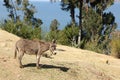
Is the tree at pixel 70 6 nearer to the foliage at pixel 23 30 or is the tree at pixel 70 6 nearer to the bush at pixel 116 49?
the foliage at pixel 23 30

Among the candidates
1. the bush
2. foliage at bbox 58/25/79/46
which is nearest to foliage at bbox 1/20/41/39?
foliage at bbox 58/25/79/46

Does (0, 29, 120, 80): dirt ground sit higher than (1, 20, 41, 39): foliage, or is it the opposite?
(1, 20, 41, 39): foliage

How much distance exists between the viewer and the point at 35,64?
48.8ft

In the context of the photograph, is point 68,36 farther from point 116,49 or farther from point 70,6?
point 116,49

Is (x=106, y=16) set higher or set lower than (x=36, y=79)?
higher

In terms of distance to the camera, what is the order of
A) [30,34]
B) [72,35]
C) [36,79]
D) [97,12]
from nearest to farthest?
[36,79]
[30,34]
[72,35]
[97,12]

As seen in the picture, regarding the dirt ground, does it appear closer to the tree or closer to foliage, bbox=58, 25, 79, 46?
foliage, bbox=58, 25, 79, 46

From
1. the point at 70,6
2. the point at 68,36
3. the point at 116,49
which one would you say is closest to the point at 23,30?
the point at 116,49

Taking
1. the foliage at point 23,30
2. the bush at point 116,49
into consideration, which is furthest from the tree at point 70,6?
the bush at point 116,49

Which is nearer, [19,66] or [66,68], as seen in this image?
[19,66]

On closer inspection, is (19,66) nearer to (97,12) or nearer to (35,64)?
(35,64)

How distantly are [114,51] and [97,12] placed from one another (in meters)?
28.8

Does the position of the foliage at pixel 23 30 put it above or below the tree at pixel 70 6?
below

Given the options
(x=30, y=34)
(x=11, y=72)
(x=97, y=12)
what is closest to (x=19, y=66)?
(x=11, y=72)
